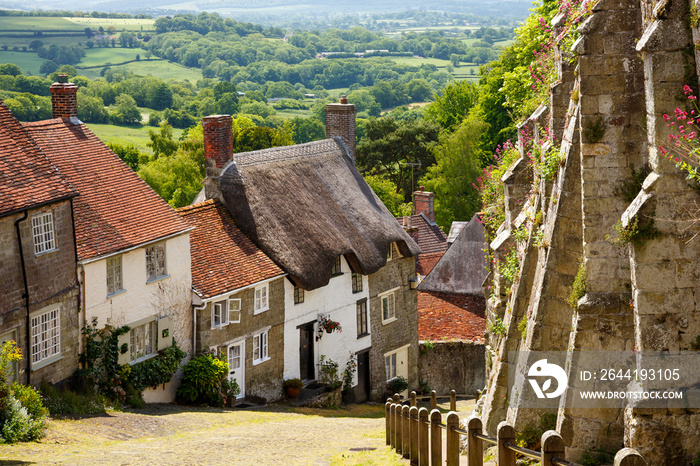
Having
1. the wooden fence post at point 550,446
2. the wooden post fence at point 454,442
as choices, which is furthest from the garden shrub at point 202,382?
the wooden fence post at point 550,446

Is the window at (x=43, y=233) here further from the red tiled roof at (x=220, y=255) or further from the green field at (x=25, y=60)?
the green field at (x=25, y=60)

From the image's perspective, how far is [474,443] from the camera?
9.88 metres

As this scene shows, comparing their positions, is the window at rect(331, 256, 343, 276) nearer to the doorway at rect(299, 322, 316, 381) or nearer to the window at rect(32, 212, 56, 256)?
the doorway at rect(299, 322, 316, 381)

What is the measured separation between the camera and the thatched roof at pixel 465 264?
38.0m

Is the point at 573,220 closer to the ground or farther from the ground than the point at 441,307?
farther from the ground

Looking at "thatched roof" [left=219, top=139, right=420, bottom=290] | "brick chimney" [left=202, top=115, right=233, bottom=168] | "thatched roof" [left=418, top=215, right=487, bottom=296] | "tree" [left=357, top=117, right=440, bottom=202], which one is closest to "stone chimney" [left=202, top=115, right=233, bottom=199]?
"brick chimney" [left=202, top=115, right=233, bottom=168]

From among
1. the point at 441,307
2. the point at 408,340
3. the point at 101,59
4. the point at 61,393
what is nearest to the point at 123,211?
the point at 61,393

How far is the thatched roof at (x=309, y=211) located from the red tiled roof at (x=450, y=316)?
13.3 ft

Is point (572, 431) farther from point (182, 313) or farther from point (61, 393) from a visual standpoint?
Result: point (182, 313)

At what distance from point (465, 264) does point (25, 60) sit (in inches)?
5910

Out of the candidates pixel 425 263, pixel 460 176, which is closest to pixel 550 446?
pixel 425 263

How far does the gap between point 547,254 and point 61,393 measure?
1339 cm

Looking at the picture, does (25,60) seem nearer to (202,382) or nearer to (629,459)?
(202,382)

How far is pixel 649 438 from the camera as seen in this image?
379 inches
